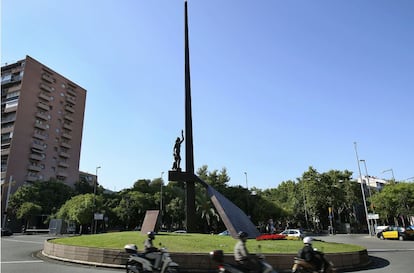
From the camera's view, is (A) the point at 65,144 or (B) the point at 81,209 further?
(A) the point at 65,144

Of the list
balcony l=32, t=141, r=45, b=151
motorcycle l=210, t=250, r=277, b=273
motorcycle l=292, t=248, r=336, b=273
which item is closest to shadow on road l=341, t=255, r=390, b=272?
motorcycle l=292, t=248, r=336, b=273

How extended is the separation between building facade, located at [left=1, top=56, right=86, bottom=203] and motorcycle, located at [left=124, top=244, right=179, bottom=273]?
2014 inches

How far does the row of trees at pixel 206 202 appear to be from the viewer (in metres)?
43.3

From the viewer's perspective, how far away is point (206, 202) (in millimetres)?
39906

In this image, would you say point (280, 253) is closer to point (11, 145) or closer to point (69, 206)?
point (69, 206)

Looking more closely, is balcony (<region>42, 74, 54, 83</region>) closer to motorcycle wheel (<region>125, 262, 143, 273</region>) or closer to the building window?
the building window

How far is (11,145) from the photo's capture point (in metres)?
55.1

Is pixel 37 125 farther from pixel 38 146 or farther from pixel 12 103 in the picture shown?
pixel 12 103

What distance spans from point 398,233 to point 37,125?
203 ft

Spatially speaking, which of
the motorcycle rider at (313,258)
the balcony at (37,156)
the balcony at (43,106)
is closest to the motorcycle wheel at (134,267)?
the motorcycle rider at (313,258)

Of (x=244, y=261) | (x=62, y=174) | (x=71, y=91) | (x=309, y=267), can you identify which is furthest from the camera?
(x=71, y=91)

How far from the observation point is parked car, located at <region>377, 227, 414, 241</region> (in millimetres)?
30297

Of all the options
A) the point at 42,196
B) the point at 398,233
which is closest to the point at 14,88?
the point at 42,196

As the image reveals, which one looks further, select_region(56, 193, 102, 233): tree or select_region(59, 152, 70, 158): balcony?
select_region(59, 152, 70, 158): balcony
